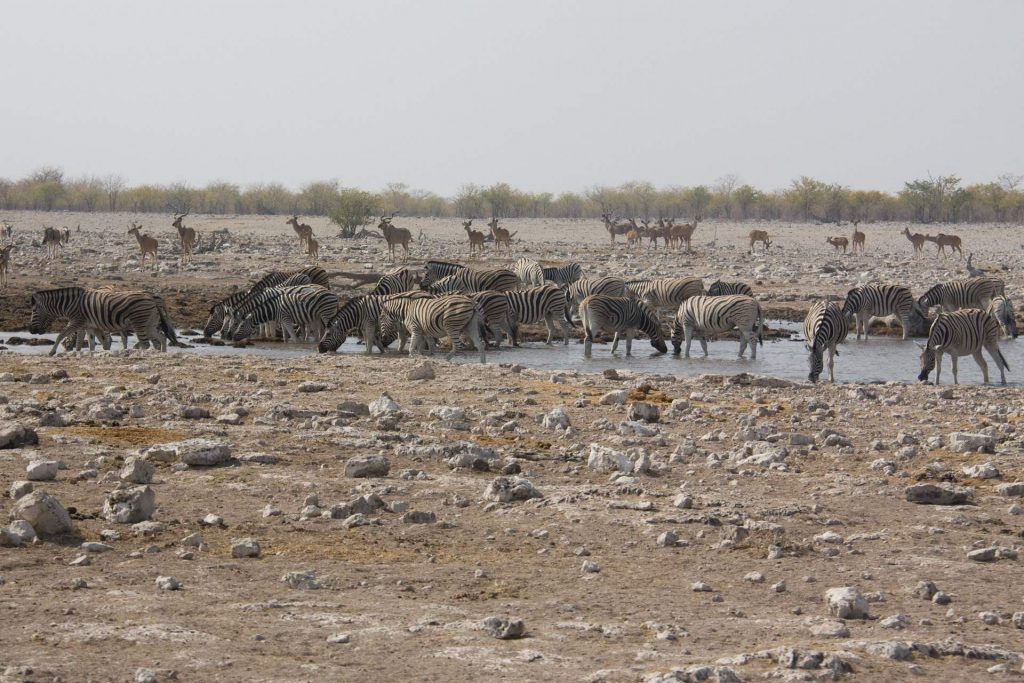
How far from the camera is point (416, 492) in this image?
8398mm

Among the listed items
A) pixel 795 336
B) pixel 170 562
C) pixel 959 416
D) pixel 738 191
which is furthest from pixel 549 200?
pixel 170 562

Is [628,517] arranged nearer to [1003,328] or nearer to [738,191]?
[1003,328]

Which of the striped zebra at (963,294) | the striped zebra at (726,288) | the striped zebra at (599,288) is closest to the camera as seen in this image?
the striped zebra at (726,288)

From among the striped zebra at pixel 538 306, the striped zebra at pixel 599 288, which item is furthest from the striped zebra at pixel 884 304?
the striped zebra at pixel 538 306

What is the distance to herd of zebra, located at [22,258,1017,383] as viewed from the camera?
17.8m

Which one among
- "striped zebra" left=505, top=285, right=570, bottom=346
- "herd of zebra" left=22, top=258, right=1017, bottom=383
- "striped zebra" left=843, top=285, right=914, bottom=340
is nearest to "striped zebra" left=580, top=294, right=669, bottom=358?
"herd of zebra" left=22, top=258, right=1017, bottom=383

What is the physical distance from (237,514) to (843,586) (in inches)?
137

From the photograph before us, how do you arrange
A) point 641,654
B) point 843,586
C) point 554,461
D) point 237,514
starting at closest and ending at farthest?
point 641,654, point 843,586, point 237,514, point 554,461

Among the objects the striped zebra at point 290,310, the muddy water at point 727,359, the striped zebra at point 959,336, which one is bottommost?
the muddy water at point 727,359

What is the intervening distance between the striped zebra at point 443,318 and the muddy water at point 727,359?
46 centimetres

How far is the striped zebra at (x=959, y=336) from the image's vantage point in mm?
16891

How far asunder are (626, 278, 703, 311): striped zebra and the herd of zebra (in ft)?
0.08

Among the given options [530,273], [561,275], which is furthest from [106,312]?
[561,275]

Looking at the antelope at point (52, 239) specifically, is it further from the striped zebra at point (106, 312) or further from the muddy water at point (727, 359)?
the striped zebra at point (106, 312)
